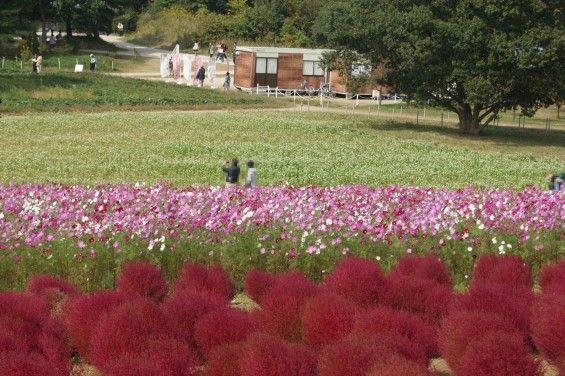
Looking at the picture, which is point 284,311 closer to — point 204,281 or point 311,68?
point 204,281

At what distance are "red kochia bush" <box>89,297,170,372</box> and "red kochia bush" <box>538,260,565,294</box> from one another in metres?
4.02

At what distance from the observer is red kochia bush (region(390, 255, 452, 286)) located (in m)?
9.91

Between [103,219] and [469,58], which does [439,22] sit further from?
[103,219]

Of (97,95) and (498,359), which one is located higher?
(97,95)

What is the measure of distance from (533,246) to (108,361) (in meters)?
Result: 7.05

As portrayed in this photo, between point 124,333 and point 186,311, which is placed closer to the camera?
point 124,333

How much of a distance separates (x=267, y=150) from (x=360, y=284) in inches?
789

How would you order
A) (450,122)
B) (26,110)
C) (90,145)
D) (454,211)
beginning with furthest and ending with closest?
1. (450,122)
2. (26,110)
3. (90,145)
4. (454,211)

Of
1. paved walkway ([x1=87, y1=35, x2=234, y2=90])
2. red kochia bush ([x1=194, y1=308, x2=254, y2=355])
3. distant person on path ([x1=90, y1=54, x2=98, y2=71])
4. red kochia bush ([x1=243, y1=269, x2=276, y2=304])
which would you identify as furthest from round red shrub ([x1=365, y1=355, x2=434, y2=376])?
distant person on path ([x1=90, y1=54, x2=98, y2=71])

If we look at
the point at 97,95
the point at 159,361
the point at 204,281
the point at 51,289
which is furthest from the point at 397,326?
the point at 97,95

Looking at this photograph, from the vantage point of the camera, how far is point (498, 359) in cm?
640

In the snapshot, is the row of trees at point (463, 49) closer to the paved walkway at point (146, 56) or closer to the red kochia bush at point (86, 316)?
the paved walkway at point (146, 56)

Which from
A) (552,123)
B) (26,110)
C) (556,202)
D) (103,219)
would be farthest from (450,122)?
(103,219)

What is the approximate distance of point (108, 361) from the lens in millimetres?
7109
